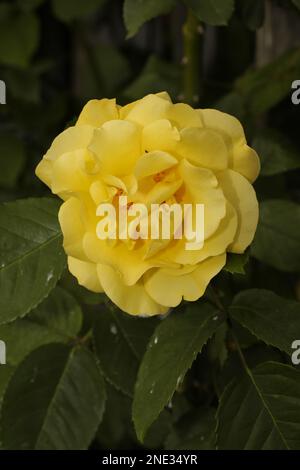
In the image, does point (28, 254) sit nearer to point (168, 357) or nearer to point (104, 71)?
point (168, 357)

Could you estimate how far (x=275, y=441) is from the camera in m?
0.89

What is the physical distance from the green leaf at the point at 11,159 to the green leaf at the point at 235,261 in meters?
0.93

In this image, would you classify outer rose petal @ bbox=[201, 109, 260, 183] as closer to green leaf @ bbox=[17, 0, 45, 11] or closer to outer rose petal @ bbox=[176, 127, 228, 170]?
outer rose petal @ bbox=[176, 127, 228, 170]

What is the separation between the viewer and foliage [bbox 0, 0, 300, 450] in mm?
894

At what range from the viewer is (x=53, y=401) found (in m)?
1.02

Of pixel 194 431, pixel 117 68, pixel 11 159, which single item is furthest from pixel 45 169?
pixel 117 68

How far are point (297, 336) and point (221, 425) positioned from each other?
130 mm

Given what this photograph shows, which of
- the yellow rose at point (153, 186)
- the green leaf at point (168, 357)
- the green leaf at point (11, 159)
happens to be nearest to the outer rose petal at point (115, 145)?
the yellow rose at point (153, 186)

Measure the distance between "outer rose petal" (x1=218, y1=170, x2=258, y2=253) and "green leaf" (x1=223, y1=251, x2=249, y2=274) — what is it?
0.01 metres

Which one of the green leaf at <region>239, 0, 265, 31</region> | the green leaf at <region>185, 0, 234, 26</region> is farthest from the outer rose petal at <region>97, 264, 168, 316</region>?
the green leaf at <region>239, 0, 265, 31</region>

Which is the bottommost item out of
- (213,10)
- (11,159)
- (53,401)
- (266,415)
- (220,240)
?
(11,159)

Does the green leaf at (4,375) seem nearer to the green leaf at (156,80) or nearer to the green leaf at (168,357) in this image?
the green leaf at (168,357)

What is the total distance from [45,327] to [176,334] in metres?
0.25

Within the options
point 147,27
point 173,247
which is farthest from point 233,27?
point 173,247
